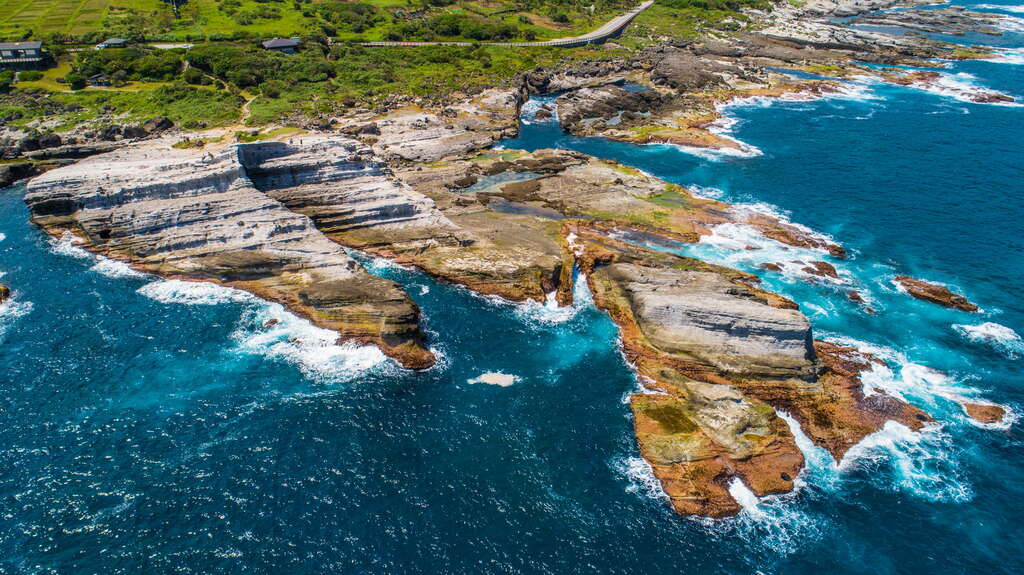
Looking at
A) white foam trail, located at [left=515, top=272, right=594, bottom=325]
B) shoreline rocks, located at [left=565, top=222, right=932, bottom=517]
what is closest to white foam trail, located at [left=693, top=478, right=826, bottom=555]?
shoreline rocks, located at [left=565, top=222, right=932, bottom=517]

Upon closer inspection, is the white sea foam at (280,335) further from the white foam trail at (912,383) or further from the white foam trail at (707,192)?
the white foam trail at (707,192)

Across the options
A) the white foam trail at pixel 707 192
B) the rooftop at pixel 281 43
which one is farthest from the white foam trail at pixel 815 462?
the rooftop at pixel 281 43

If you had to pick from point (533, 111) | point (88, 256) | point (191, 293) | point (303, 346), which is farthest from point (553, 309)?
point (533, 111)

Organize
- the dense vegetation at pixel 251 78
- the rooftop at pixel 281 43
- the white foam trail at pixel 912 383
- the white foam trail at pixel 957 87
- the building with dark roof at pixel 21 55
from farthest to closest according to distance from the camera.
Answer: the rooftop at pixel 281 43 < the white foam trail at pixel 957 87 < the building with dark roof at pixel 21 55 < the dense vegetation at pixel 251 78 < the white foam trail at pixel 912 383

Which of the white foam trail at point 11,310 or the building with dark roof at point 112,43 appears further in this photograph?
the building with dark roof at point 112,43

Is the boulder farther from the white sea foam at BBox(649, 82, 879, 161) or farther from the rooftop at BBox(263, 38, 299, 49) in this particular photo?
the white sea foam at BBox(649, 82, 879, 161)

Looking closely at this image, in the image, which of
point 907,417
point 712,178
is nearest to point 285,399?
point 907,417
